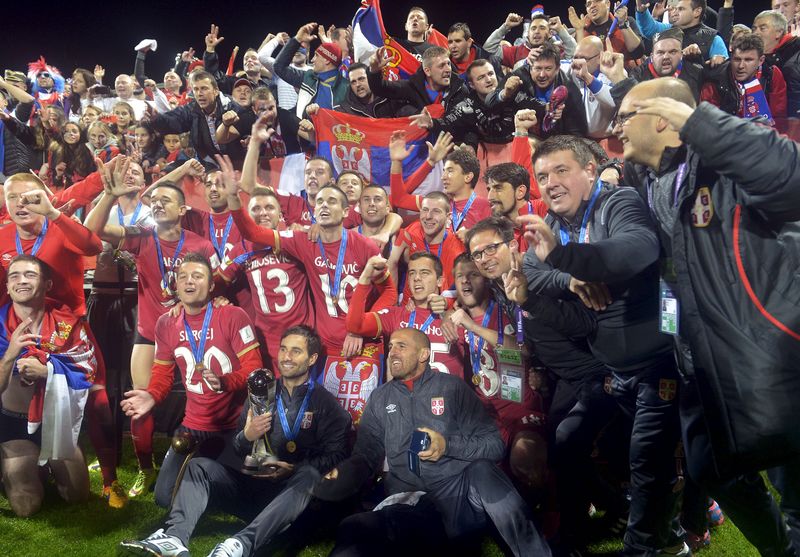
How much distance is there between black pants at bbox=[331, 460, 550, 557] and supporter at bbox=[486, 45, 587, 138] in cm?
178

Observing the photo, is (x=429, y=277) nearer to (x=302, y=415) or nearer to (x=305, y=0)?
(x=302, y=415)

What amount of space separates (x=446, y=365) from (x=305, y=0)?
5493 mm

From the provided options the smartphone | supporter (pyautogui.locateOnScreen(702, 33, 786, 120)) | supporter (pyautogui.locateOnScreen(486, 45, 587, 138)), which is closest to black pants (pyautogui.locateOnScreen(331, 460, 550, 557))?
the smartphone

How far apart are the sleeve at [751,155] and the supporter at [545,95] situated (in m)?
1.40

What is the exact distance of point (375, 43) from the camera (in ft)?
14.5

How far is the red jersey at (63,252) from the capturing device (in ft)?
11.9

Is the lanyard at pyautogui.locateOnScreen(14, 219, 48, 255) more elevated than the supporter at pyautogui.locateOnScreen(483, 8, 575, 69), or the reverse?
the supporter at pyautogui.locateOnScreen(483, 8, 575, 69)

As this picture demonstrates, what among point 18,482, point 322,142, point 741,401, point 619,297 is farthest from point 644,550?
point 18,482

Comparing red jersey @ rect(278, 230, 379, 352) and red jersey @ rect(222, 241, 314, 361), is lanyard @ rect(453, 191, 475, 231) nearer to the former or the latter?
red jersey @ rect(278, 230, 379, 352)

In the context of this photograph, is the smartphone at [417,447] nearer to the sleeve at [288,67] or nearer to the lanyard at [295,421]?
the lanyard at [295,421]

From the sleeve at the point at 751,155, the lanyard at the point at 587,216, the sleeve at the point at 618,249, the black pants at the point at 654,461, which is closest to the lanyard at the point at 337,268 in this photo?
the lanyard at the point at 587,216

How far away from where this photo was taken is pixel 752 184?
1.81 m

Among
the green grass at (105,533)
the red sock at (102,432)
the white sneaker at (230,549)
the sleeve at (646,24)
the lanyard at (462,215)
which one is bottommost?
the green grass at (105,533)

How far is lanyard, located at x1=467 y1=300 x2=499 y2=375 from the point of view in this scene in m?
3.07
